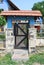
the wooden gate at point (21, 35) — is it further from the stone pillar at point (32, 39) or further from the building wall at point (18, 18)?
the stone pillar at point (32, 39)

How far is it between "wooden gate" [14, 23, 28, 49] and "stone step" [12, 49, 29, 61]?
615 mm

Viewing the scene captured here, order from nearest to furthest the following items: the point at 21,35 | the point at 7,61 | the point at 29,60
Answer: the point at 7,61
the point at 29,60
the point at 21,35

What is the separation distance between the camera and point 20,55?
13.3 metres

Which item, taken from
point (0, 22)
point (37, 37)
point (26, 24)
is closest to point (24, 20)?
point (26, 24)

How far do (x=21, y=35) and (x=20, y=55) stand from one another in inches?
73.1

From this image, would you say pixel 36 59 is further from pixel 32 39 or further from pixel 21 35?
pixel 21 35

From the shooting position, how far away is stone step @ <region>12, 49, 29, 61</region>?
12.4 meters

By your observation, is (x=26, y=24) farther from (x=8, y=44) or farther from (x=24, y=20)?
(x=8, y=44)

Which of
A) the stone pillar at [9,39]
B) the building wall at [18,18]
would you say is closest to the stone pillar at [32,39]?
the building wall at [18,18]

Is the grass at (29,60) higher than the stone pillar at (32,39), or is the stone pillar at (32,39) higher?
the stone pillar at (32,39)

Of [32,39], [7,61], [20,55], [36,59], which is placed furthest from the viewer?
[32,39]

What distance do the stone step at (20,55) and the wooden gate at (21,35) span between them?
0.61 meters

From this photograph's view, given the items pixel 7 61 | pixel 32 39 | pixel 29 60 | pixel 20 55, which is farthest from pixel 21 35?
pixel 7 61

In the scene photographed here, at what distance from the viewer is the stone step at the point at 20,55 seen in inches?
488
